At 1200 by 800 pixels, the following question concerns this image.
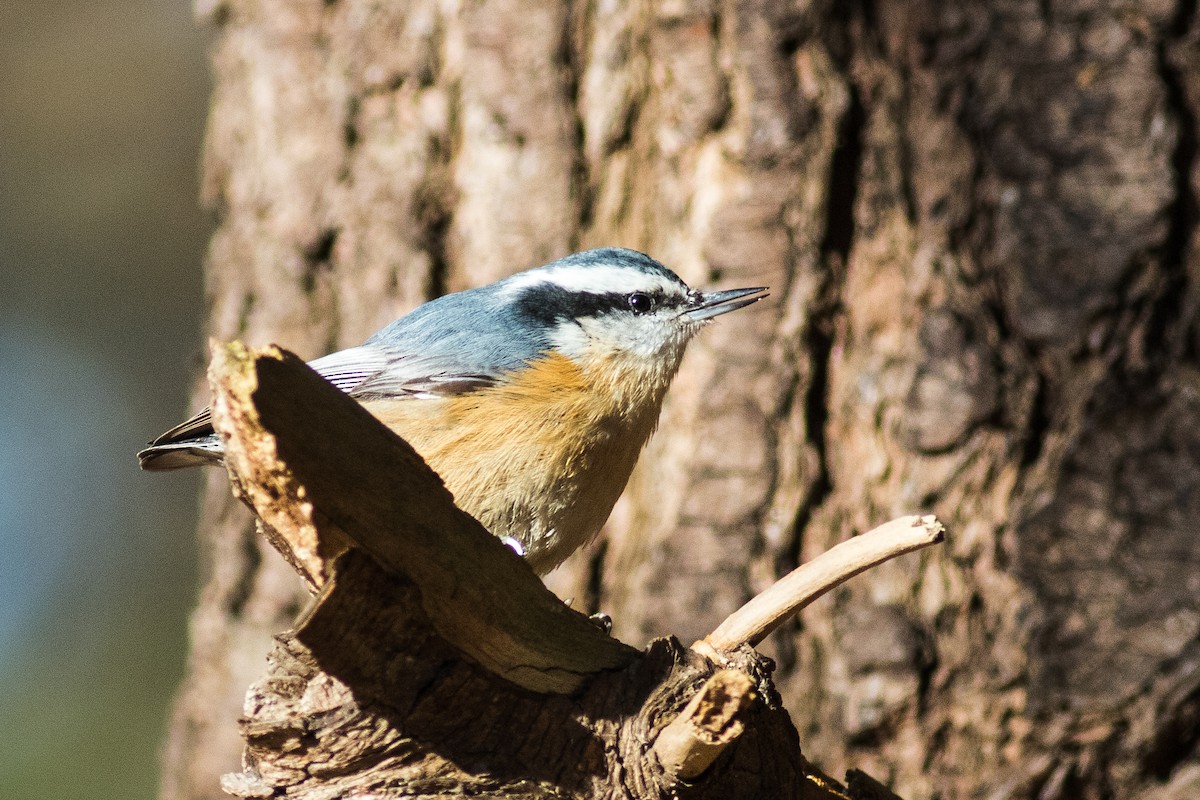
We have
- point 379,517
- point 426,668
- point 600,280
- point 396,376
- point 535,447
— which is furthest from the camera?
point 600,280

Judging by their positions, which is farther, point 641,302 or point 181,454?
point 641,302

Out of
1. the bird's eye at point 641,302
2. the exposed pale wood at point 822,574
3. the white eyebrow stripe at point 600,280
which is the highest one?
the white eyebrow stripe at point 600,280

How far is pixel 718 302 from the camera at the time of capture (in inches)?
110

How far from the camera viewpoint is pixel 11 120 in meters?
6.91

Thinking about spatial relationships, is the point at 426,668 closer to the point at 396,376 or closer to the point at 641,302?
A: the point at 396,376

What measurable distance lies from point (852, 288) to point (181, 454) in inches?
67.8

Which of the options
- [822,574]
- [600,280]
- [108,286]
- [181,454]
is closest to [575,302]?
[600,280]

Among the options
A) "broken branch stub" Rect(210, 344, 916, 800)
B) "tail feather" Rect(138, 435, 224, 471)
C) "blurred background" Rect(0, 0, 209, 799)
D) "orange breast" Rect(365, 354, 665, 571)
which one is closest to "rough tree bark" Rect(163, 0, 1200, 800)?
"orange breast" Rect(365, 354, 665, 571)

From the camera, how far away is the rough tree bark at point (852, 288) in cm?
270

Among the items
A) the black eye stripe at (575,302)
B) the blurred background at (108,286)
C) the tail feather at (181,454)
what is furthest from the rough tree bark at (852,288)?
the blurred background at (108,286)

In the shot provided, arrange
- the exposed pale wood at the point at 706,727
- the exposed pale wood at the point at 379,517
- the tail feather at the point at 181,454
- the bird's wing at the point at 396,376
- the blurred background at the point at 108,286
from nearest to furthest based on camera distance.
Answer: the exposed pale wood at the point at 379,517 → the exposed pale wood at the point at 706,727 → the tail feather at the point at 181,454 → the bird's wing at the point at 396,376 → the blurred background at the point at 108,286

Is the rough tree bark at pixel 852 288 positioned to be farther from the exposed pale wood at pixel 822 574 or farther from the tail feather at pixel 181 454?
the exposed pale wood at pixel 822 574

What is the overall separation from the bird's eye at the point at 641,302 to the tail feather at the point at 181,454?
40.1 inches

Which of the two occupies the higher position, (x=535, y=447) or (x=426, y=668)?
(x=535, y=447)
